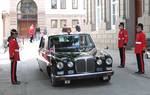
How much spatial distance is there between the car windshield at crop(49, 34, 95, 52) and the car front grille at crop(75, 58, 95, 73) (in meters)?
1.26

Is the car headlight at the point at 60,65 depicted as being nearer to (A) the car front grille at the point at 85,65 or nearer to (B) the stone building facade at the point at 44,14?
(A) the car front grille at the point at 85,65

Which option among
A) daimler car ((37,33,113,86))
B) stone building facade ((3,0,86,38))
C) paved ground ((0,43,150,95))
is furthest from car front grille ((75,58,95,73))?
stone building facade ((3,0,86,38))

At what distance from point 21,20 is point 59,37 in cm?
4731

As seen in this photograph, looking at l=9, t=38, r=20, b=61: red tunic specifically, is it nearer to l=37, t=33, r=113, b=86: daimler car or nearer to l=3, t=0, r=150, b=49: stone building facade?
l=37, t=33, r=113, b=86: daimler car

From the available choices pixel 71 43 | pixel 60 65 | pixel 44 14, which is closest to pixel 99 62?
pixel 60 65

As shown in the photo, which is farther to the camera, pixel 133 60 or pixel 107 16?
pixel 107 16

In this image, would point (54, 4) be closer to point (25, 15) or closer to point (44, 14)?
point (44, 14)

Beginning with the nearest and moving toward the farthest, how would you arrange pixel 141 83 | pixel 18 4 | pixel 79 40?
pixel 141 83 < pixel 79 40 < pixel 18 4

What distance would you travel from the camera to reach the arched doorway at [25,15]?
61969 mm

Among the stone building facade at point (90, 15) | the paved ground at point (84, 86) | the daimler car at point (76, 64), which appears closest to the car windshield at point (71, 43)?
the daimler car at point (76, 64)

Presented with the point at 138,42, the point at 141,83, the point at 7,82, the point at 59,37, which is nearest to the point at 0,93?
the point at 7,82

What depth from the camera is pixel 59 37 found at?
15.6m

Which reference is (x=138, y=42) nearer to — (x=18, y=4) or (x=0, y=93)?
(x=0, y=93)

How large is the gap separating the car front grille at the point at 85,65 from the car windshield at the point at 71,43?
126 centimetres
